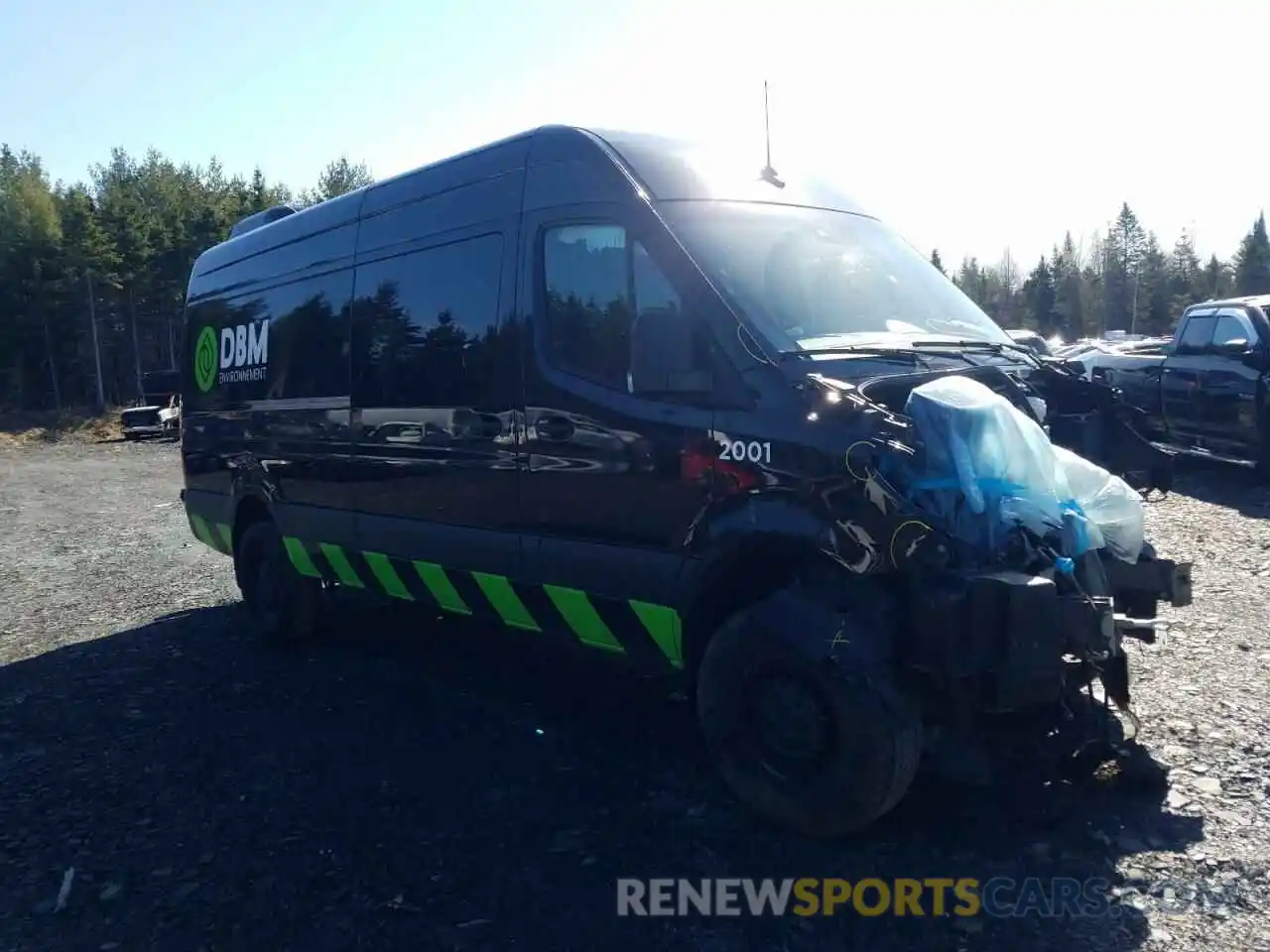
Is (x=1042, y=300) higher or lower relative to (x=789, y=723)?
higher

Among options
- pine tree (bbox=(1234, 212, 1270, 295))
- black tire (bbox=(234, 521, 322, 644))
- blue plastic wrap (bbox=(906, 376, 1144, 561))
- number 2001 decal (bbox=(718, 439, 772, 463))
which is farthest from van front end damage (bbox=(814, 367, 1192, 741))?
pine tree (bbox=(1234, 212, 1270, 295))

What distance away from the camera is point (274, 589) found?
25.4 feet

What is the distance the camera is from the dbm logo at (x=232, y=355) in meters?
7.83

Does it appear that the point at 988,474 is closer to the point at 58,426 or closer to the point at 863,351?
the point at 863,351

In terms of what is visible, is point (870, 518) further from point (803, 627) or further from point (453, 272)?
point (453, 272)

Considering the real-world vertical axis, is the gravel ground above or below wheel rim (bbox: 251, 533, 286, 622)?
below

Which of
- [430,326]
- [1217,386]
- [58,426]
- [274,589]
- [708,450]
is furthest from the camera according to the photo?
[58,426]

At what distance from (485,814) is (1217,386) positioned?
10890 millimetres

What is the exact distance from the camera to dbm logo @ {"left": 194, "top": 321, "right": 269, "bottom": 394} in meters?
7.83

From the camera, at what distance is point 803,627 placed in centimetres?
396

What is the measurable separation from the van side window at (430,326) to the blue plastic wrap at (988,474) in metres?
2.34

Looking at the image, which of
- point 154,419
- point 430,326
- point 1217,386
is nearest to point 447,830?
point 430,326

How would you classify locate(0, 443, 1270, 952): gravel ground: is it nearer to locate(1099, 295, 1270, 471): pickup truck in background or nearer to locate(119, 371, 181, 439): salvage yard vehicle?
locate(1099, 295, 1270, 471): pickup truck in background

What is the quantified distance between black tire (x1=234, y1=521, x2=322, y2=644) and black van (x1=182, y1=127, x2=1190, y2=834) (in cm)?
80
